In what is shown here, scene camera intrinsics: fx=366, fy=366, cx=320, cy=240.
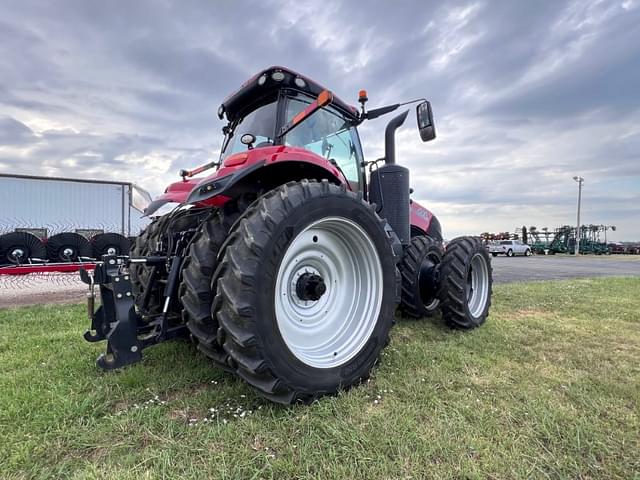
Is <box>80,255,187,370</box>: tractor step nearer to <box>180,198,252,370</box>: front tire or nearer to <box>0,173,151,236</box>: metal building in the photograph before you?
<box>180,198,252,370</box>: front tire

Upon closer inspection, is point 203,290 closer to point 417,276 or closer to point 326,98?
point 326,98

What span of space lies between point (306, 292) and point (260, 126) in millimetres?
1548

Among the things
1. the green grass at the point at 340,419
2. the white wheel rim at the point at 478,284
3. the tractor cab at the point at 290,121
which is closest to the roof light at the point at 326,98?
the tractor cab at the point at 290,121

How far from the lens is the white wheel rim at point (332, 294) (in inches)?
92.8

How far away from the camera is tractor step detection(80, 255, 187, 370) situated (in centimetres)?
203

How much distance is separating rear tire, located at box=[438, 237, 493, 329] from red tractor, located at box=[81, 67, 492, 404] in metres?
0.03

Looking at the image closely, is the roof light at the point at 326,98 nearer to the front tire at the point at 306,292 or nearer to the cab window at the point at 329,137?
the front tire at the point at 306,292

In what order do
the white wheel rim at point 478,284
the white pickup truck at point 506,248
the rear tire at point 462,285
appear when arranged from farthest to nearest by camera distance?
1. the white pickup truck at point 506,248
2. the white wheel rim at point 478,284
3. the rear tire at point 462,285

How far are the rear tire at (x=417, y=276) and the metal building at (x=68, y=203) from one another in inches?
480

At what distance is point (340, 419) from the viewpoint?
6.33 feet

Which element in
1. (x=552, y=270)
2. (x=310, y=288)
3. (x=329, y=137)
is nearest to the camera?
(x=310, y=288)

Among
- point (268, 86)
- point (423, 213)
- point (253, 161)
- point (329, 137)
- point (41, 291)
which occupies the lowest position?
point (41, 291)

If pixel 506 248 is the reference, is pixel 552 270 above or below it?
below

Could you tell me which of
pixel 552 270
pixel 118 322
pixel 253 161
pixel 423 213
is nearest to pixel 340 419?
pixel 118 322
